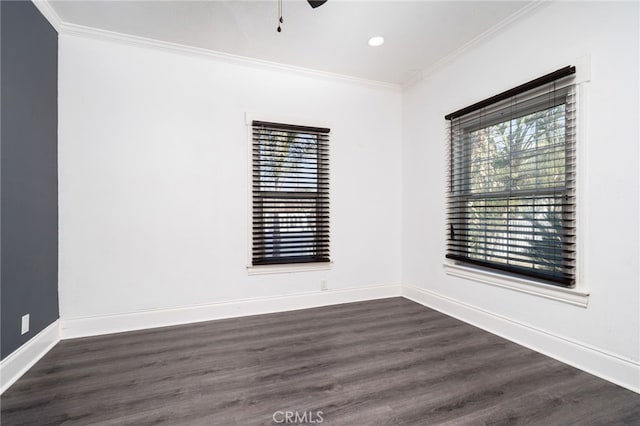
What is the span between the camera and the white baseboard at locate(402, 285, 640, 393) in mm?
1880

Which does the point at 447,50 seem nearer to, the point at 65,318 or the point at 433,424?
the point at 433,424

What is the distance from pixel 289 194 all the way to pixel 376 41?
5.91ft

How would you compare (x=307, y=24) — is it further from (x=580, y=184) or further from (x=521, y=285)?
(x=521, y=285)

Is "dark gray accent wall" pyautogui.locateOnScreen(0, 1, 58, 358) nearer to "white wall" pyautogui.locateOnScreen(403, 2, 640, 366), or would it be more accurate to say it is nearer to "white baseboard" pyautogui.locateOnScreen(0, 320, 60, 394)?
"white baseboard" pyautogui.locateOnScreen(0, 320, 60, 394)

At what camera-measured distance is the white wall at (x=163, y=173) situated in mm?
2672

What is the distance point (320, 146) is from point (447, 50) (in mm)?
1669

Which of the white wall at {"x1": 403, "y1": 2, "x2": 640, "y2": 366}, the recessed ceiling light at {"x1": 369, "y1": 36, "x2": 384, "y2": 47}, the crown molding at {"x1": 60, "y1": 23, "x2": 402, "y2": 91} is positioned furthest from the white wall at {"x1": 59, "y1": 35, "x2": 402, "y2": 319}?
the white wall at {"x1": 403, "y1": 2, "x2": 640, "y2": 366}

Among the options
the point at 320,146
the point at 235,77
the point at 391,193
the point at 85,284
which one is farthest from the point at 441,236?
the point at 85,284

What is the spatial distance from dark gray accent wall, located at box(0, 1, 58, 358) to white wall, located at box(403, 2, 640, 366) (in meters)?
3.75

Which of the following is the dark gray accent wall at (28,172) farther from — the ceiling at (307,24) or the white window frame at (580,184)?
the white window frame at (580,184)

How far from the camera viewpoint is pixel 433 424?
5.08 feet

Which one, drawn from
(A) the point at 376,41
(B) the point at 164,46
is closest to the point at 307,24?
(A) the point at 376,41

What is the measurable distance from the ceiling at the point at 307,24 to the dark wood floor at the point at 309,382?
2791 mm

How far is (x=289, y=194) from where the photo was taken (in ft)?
11.1
